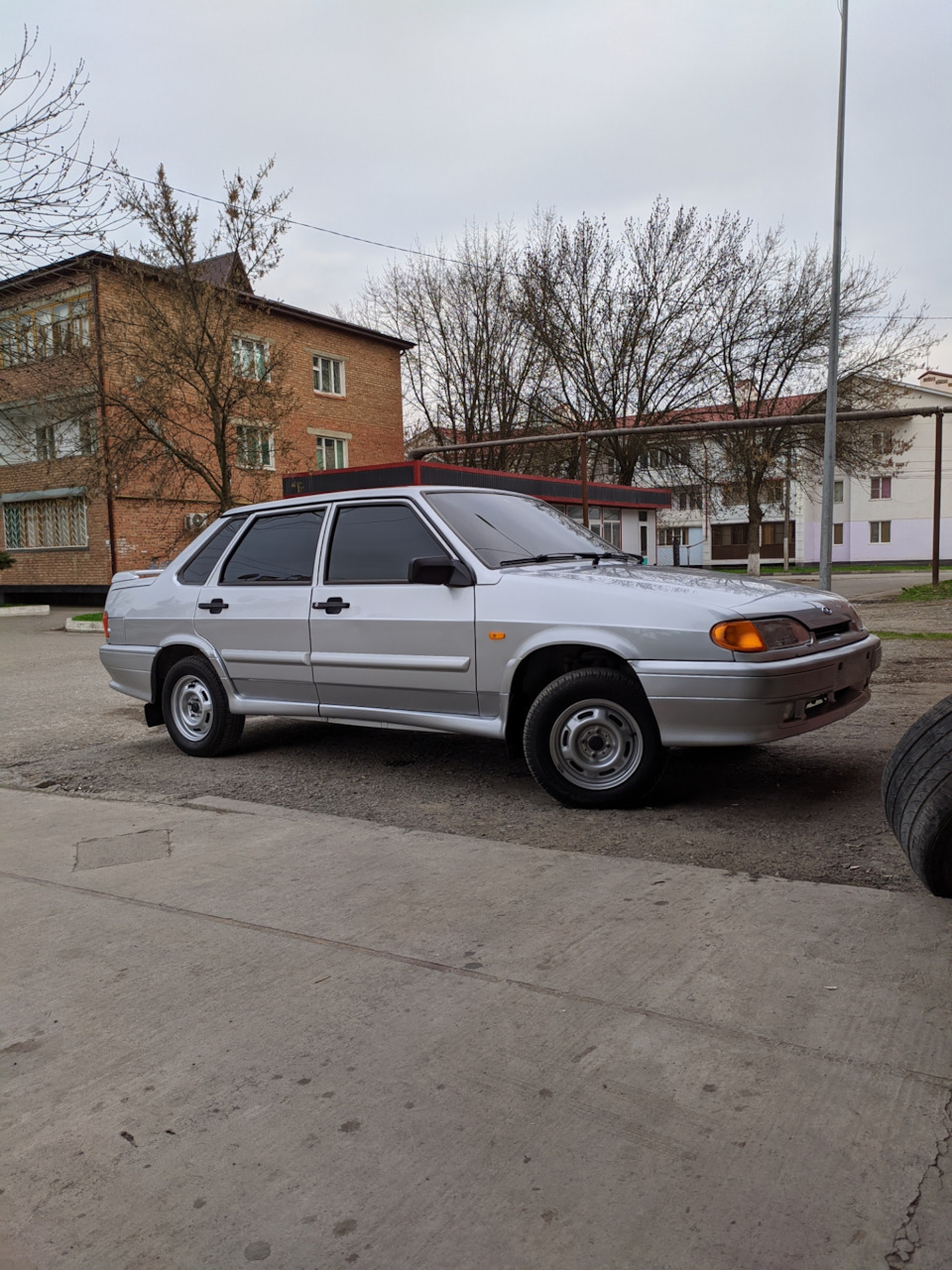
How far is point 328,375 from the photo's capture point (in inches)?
1342

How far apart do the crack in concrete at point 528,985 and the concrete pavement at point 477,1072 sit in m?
0.01

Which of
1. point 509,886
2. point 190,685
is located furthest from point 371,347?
point 509,886

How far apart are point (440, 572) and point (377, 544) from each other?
70cm

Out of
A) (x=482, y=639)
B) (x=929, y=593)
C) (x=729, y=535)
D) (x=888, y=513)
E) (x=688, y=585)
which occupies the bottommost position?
(x=929, y=593)

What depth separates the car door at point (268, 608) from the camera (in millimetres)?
6023

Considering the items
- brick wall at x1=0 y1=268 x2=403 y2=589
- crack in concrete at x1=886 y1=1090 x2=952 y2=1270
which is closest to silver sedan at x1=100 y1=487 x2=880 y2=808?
crack in concrete at x1=886 y1=1090 x2=952 y2=1270

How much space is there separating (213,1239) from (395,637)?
379 centimetres

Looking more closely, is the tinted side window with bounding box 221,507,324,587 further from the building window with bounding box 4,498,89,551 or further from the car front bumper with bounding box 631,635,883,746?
the building window with bounding box 4,498,89,551

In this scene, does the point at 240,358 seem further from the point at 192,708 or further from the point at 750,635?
the point at 750,635

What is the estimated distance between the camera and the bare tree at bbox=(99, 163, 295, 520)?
62.9ft

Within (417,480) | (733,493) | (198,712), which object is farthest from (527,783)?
(733,493)

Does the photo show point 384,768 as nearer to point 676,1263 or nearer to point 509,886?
point 509,886

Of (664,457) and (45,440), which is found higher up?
(664,457)

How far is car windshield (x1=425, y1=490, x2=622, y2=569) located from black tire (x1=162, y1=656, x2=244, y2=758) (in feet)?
6.62
